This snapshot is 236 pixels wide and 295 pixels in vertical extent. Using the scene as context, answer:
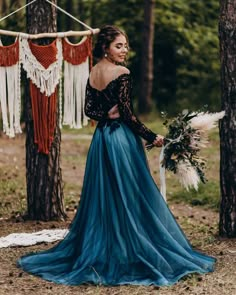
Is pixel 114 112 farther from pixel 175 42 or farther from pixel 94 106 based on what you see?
pixel 175 42

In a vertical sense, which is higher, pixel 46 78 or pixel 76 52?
pixel 76 52

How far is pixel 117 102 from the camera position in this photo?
19.1ft

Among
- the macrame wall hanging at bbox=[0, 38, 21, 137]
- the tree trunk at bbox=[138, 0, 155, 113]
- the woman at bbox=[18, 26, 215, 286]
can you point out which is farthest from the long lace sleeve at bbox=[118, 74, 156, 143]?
the tree trunk at bbox=[138, 0, 155, 113]

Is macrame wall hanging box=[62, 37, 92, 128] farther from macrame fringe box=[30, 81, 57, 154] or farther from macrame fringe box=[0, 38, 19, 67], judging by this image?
macrame fringe box=[0, 38, 19, 67]

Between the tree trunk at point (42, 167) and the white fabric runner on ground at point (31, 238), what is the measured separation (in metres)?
0.48

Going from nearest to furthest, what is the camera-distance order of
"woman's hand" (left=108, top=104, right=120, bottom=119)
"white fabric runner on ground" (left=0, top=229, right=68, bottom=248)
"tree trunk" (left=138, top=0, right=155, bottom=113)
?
1. "woman's hand" (left=108, top=104, right=120, bottom=119)
2. "white fabric runner on ground" (left=0, top=229, right=68, bottom=248)
3. "tree trunk" (left=138, top=0, right=155, bottom=113)

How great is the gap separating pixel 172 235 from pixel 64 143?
24.3 ft

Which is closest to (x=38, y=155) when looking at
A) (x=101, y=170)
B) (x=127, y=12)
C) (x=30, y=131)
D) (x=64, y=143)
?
(x=30, y=131)

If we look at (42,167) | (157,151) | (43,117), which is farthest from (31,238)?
(157,151)

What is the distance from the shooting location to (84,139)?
13.7 metres

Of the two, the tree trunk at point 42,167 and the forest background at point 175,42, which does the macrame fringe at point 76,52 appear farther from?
the forest background at point 175,42

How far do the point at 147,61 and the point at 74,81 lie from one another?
9.07 meters

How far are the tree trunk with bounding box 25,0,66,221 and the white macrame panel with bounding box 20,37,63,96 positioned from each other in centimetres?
22

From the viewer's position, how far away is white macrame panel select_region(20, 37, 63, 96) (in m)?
7.24
